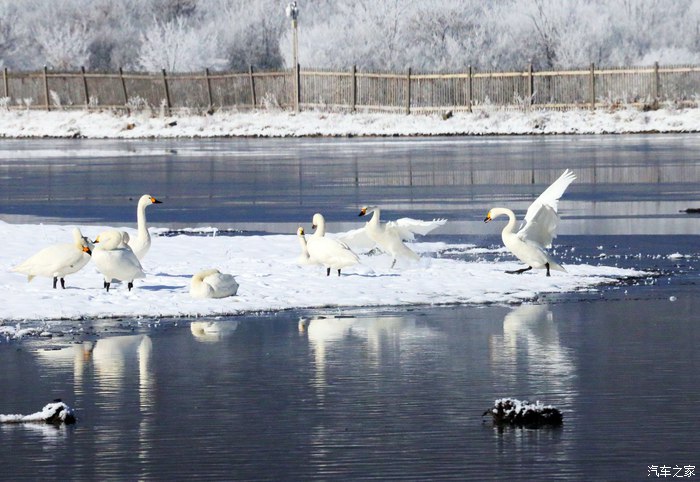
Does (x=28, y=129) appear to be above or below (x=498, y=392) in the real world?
above

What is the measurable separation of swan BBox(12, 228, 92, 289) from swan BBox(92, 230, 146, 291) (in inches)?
6.6

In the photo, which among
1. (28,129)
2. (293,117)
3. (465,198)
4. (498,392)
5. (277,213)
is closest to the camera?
(498,392)

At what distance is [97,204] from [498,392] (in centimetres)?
1542

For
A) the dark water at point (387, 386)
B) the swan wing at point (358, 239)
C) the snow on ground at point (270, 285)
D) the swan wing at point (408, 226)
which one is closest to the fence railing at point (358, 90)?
the dark water at point (387, 386)

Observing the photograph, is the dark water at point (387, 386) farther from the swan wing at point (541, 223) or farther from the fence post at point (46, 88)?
the fence post at point (46, 88)

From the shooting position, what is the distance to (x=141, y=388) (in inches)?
368

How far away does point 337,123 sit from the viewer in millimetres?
49031

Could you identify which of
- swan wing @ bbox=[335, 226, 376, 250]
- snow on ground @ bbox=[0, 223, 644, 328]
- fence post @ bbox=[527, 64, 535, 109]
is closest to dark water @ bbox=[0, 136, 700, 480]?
snow on ground @ bbox=[0, 223, 644, 328]

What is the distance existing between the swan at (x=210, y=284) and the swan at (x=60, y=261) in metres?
1.05

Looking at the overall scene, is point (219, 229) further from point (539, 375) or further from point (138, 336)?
point (539, 375)

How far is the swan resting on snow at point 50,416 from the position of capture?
328 inches

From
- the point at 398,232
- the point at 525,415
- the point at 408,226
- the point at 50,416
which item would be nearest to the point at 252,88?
the point at 408,226

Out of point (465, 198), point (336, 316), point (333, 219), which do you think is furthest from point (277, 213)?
point (336, 316)

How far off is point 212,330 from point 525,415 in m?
3.97
